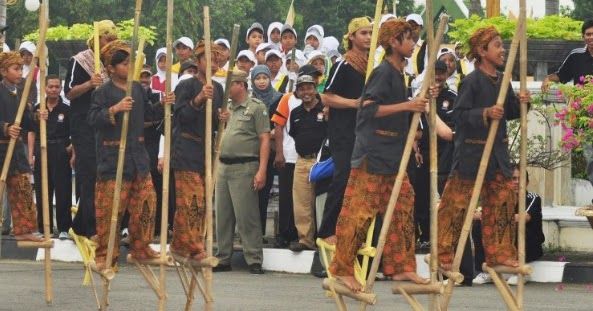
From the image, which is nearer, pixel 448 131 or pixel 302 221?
pixel 448 131

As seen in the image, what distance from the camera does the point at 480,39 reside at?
12.0 m

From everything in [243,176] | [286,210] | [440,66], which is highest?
[440,66]

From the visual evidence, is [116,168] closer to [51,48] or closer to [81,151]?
[81,151]

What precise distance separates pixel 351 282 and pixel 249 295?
9.10 feet

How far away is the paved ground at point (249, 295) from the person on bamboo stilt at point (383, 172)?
167 cm

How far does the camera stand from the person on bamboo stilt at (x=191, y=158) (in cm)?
1274

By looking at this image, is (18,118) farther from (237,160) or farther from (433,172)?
(433,172)

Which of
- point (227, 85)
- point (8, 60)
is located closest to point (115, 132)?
point (227, 85)

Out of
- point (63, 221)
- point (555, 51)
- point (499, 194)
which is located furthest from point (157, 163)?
point (499, 194)

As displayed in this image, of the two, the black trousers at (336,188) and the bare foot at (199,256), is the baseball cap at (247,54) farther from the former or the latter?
the bare foot at (199,256)

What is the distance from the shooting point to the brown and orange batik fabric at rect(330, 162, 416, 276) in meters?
11.2

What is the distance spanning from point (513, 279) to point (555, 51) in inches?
131

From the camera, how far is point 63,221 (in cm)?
1819

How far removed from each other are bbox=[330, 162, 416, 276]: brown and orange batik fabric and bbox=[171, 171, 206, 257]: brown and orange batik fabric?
62.6 inches
